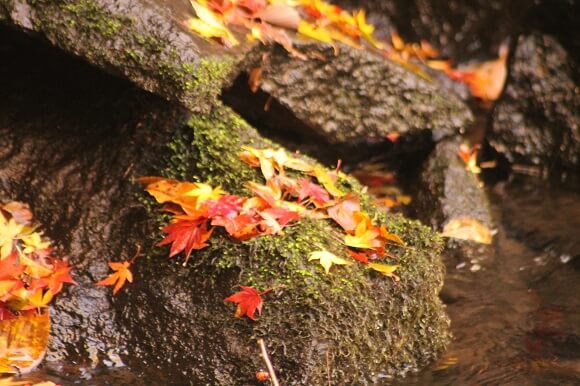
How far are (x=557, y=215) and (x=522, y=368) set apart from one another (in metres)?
2.13

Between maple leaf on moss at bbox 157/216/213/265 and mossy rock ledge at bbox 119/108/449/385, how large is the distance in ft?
0.16

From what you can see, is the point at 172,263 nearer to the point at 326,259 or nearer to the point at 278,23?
the point at 326,259

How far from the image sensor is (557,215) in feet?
16.8

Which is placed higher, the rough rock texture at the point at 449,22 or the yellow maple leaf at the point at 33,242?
the rough rock texture at the point at 449,22

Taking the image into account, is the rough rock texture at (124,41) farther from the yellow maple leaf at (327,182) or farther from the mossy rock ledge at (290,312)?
the yellow maple leaf at (327,182)

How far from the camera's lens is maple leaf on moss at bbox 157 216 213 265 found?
132 inches

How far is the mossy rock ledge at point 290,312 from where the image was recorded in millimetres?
3092

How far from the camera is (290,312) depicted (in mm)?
3104

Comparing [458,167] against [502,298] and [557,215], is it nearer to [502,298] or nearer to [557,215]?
[557,215]

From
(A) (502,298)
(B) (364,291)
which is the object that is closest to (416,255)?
(B) (364,291)

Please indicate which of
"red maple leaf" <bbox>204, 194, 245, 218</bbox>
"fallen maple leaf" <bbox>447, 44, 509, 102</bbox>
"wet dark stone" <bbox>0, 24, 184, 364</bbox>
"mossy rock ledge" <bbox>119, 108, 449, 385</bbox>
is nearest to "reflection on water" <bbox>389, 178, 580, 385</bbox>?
"mossy rock ledge" <bbox>119, 108, 449, 385</bbox>

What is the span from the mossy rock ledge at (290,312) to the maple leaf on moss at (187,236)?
5 centimetres

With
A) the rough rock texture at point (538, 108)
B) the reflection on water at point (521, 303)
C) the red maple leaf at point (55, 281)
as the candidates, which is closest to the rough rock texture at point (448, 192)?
the reflection on water at point (521, 303)

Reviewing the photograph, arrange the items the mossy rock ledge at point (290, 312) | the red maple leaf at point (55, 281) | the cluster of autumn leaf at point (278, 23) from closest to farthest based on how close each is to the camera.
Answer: the mossy rock ledge at point (290, 312), the red maple leaf at point (55, 281), the cluster of autumn leaf at point (278, 23)
